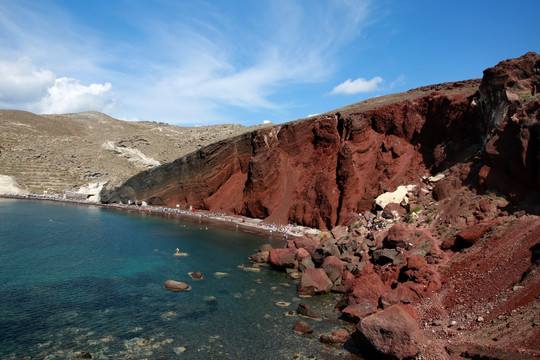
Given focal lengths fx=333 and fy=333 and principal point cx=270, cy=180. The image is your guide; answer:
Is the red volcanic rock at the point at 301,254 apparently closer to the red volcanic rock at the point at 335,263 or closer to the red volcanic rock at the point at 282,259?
the red volcanic rock at the point at 282,259

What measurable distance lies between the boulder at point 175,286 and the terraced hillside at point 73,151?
7451 centimetres

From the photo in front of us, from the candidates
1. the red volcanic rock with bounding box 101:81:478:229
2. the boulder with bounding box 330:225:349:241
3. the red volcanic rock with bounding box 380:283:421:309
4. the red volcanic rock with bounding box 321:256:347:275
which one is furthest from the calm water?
the red volcanic rock with bounding box 101:81:478:229

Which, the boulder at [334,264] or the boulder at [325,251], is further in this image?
the boulder at [325,251]

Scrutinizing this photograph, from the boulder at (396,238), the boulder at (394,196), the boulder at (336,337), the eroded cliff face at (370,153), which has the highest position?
the eroded cliff face at (370,153)

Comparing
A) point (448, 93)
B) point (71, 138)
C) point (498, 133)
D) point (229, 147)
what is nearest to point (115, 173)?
point (71, 138)

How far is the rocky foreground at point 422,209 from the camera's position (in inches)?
579

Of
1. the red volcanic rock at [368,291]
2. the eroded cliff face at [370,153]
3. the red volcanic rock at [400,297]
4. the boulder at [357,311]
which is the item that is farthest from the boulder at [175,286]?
the eroded cliff face at [370,153]

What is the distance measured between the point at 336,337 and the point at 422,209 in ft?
57.8

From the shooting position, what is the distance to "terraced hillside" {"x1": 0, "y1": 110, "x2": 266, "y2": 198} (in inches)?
3654

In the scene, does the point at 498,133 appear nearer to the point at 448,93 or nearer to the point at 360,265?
the point at 360,265

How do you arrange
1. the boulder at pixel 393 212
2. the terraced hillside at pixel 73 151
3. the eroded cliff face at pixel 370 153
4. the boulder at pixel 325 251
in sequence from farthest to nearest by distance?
1. the terraced hillside at pixel 73 151
2. the boulder at pixel 393 212
3. the boulder at pixel 325 251
4. the eroded cliff face at pixel 370 153

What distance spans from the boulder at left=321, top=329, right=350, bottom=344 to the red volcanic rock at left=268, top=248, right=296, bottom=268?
12.3m

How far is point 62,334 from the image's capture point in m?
15.8

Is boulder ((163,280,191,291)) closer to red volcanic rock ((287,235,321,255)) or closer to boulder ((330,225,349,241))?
red volcanic rock ((287,235,321,255))
